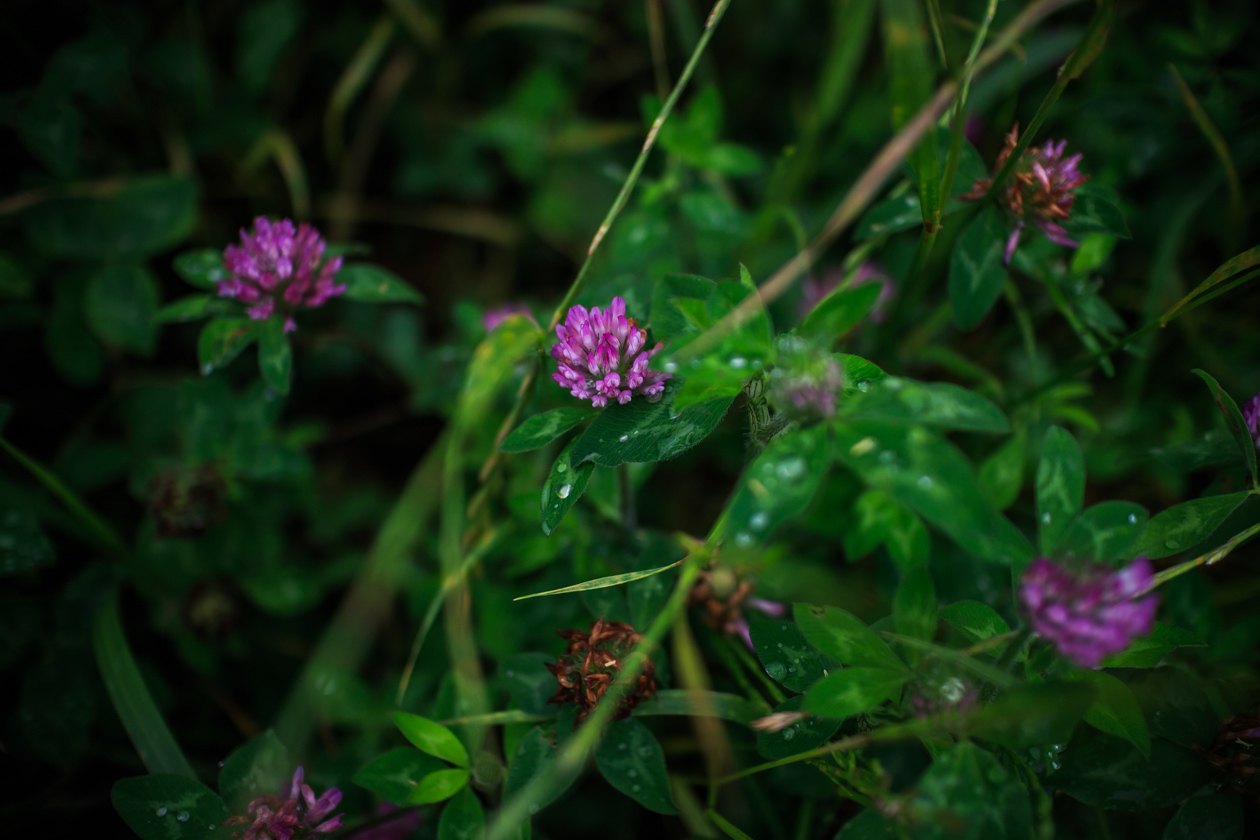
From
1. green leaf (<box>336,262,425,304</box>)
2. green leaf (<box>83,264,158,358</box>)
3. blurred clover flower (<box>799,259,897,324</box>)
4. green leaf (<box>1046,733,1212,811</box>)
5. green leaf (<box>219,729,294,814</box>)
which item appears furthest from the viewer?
blurred clover flower (<box>799,259,897,324</box>)

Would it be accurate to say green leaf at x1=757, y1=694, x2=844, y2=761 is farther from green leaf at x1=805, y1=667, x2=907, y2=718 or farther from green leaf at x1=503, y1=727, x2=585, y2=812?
green leaf at x1=503, y1=727, x2=585, y2=812

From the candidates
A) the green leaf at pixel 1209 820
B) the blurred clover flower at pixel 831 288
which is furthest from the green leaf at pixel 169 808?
the blurred clover flower at pixel 831 288

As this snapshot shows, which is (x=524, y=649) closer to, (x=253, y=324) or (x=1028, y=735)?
(x=253, y=324)

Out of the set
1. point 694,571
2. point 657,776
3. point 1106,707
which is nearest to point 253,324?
point 694,571

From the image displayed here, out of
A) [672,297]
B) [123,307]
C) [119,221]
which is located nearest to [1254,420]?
[672,297]

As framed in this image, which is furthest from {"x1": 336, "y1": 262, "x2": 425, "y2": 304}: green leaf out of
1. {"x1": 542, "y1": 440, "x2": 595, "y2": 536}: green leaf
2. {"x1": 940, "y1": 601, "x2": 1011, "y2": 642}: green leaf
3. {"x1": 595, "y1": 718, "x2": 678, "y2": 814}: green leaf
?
{"x1": 940, "y1": 601, "x2": 1011, "y2": 642}: green leaf

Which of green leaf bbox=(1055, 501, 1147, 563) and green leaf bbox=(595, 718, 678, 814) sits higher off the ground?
green leaf bbox=(1055, 501, 1147, 563)
